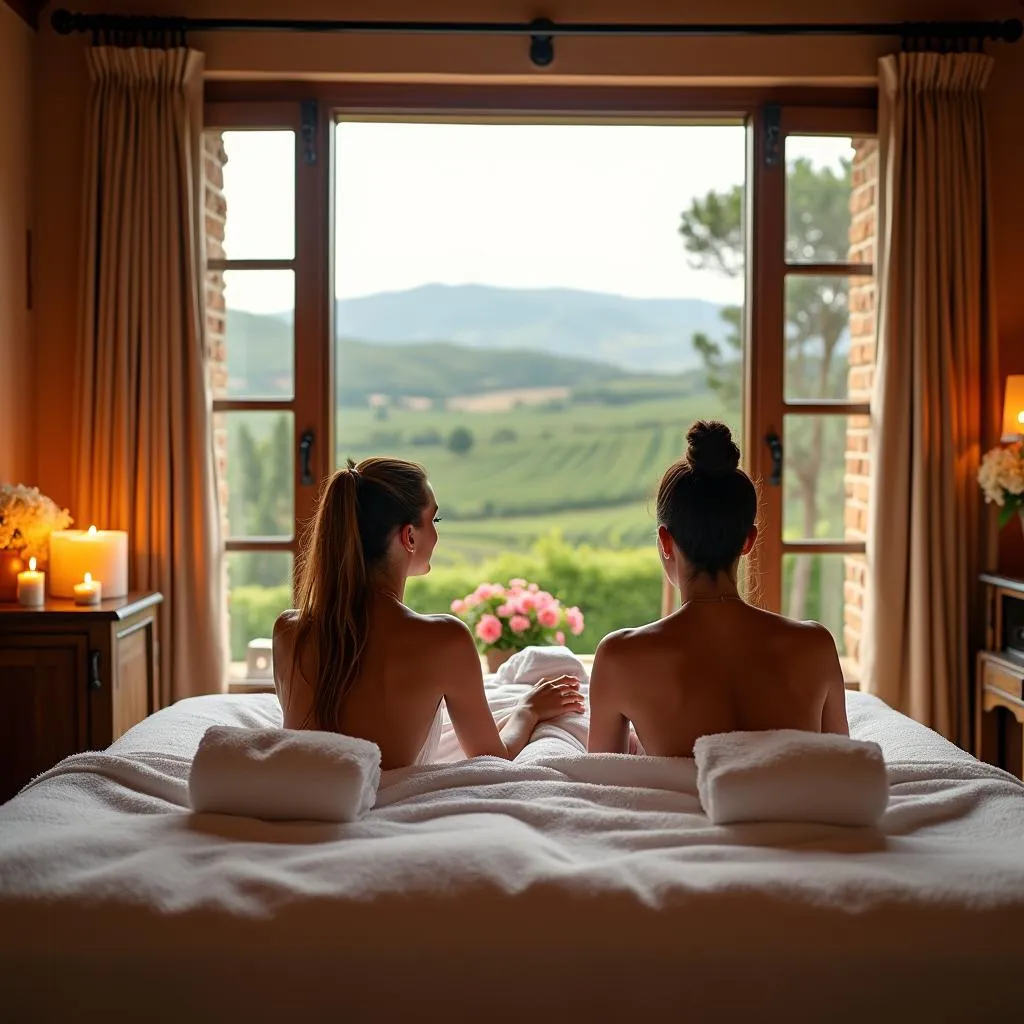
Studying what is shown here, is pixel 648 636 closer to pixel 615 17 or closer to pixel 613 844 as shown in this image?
pixel 613 844

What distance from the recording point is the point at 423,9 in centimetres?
392

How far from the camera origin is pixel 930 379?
155 inches

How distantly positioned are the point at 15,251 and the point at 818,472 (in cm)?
283

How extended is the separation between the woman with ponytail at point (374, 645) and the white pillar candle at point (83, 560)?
1556 millimetres

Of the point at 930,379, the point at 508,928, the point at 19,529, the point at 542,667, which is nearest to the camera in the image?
the point at 508,928

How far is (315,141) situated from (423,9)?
569 millimetres

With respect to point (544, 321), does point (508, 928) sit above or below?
below

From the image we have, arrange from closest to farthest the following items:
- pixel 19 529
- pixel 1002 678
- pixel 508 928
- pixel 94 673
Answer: pixel 508 928 → pixel 94 673 → pixel 19 529 → pixel 1002 678

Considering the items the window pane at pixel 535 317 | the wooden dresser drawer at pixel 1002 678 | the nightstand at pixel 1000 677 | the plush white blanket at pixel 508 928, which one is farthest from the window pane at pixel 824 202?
the window pane at pixel 535 317

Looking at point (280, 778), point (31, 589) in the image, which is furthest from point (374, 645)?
point (31, 589)

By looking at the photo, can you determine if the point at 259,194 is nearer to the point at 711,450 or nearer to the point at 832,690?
the point at 711,450

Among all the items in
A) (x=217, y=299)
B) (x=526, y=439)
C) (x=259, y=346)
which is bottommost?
(x=526, y=439)

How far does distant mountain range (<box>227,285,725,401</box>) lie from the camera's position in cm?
926

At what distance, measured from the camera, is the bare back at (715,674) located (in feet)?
6.57
